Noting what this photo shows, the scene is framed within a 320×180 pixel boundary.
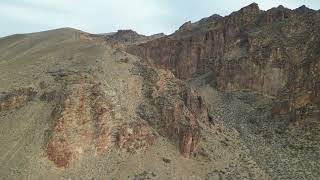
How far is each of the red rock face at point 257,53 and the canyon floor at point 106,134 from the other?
7992 mm

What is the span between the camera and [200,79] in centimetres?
8806

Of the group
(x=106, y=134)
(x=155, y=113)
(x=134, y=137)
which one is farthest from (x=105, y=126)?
(x=155, y=113)

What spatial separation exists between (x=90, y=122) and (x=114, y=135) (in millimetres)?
2363

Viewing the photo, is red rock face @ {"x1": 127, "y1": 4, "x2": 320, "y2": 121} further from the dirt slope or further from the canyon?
the dirt slope

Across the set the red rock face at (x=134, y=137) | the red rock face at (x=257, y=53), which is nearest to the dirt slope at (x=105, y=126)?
the red rock face at (x=134, y=137)

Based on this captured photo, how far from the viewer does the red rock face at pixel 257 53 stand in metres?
72.7

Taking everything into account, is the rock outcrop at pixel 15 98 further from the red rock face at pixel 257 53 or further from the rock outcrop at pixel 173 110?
the red rock face at pixel 257 53

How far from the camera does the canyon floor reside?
171 ft

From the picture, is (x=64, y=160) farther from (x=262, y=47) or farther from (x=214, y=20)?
(x=214, y=20)

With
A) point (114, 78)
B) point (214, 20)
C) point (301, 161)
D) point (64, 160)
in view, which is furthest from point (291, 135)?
point (214, 20)

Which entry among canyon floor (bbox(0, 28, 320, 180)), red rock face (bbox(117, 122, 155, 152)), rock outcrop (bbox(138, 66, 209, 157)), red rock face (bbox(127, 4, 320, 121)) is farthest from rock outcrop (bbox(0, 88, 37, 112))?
red rock face (bbox(127, 4, 320, 121))

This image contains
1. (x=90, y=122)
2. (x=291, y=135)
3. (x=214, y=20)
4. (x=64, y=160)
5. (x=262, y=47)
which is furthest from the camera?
(x=214, y=20)

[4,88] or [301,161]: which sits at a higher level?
[4,88]

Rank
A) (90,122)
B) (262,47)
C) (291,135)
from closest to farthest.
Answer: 1. (90,122)
2. (291,135)
3. (262,47)
